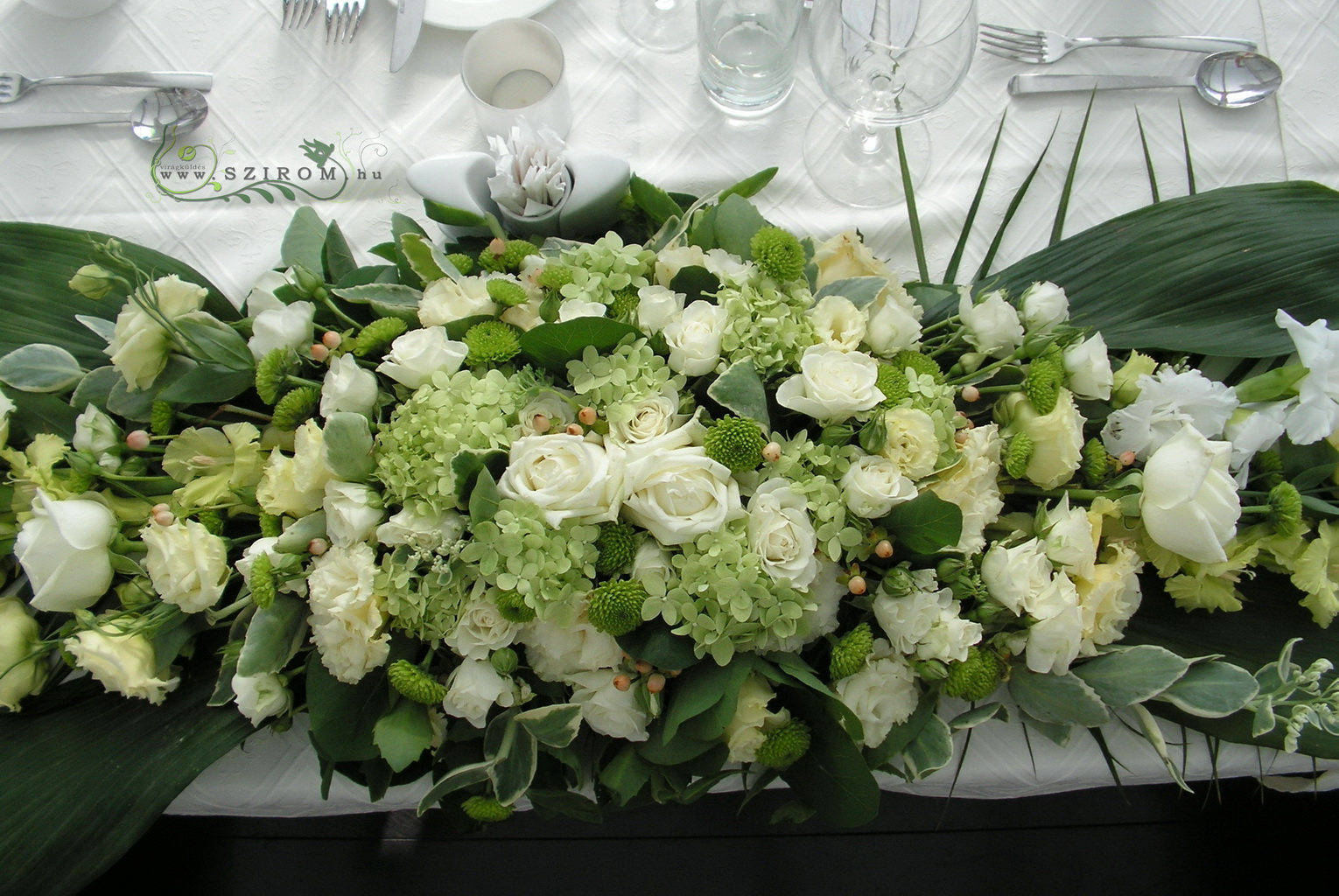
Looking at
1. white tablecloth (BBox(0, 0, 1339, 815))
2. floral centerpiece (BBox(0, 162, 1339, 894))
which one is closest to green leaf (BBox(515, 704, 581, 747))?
floral centerpiece (BBox(0, 162, 1339, 894))

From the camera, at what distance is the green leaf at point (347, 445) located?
479mm

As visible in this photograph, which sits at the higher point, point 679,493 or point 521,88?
point 521,88

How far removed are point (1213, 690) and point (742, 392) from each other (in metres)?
0.35

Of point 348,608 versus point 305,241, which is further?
point 305,241

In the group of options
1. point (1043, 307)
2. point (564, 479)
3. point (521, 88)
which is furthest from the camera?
point (521, 88)

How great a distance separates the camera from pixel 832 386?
473mm

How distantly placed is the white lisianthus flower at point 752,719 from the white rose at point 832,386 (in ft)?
0.56

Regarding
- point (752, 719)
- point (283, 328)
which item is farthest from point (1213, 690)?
point (283, 328)

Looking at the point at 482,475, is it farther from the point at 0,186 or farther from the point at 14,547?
the point at 0,186

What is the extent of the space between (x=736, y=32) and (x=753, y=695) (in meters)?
0.55

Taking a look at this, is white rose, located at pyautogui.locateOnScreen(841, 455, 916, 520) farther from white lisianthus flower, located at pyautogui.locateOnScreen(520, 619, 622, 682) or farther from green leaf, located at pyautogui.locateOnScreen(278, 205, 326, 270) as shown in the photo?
green leaf, located at pyautogui.locateOnScreen(278, 205, 326, 270)

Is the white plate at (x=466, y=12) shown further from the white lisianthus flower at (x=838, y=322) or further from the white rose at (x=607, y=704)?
the white rose at (x=607, y=704)

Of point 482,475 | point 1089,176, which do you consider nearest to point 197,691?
point 482,475

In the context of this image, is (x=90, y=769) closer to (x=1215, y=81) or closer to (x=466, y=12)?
(x=466, y=12)
